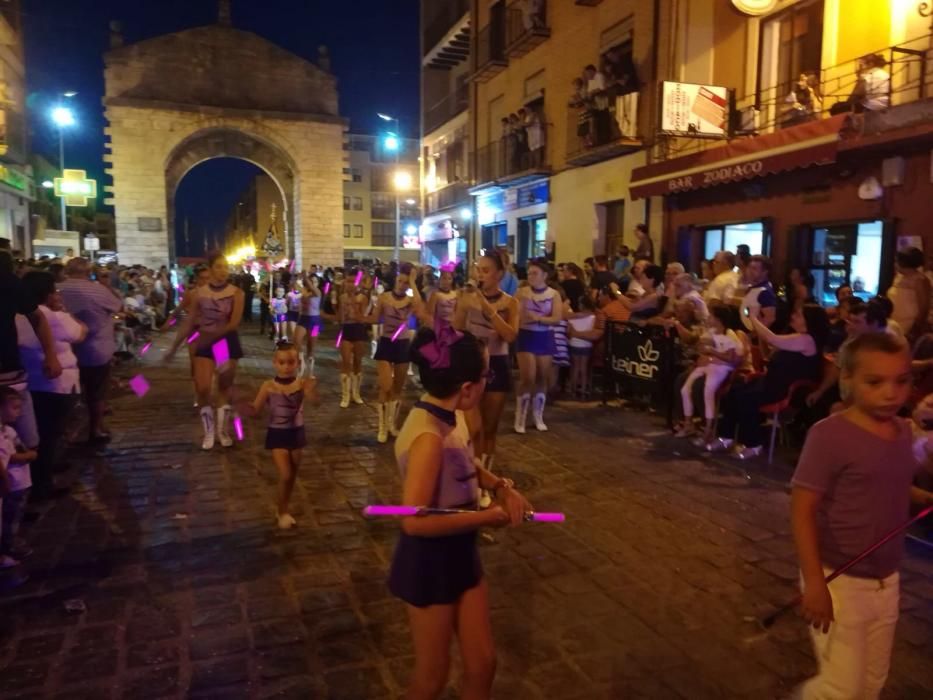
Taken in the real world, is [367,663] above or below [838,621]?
below

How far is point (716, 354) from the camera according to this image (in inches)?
310

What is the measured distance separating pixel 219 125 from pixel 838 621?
127ft

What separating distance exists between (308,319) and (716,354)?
24.3ft

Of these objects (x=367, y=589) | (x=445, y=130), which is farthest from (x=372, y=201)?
(x=367, y=589)

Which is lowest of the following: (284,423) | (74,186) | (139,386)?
(139,386)

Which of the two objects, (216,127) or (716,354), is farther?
(216,127)

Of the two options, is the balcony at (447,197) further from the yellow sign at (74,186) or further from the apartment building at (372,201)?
the apartment building at (372,201)

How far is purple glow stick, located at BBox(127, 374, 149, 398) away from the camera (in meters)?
11.5

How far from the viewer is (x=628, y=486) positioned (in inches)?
262

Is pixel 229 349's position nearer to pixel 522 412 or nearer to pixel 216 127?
pixel 522 412

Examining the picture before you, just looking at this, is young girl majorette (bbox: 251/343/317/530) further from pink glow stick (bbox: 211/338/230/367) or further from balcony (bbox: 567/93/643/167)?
balcony (bbox: 567/93/643/167)

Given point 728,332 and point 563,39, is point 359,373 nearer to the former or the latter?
point 728,332

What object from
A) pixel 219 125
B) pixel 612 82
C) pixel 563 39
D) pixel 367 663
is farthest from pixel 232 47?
pixel 367 663

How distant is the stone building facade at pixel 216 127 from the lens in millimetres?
35344
